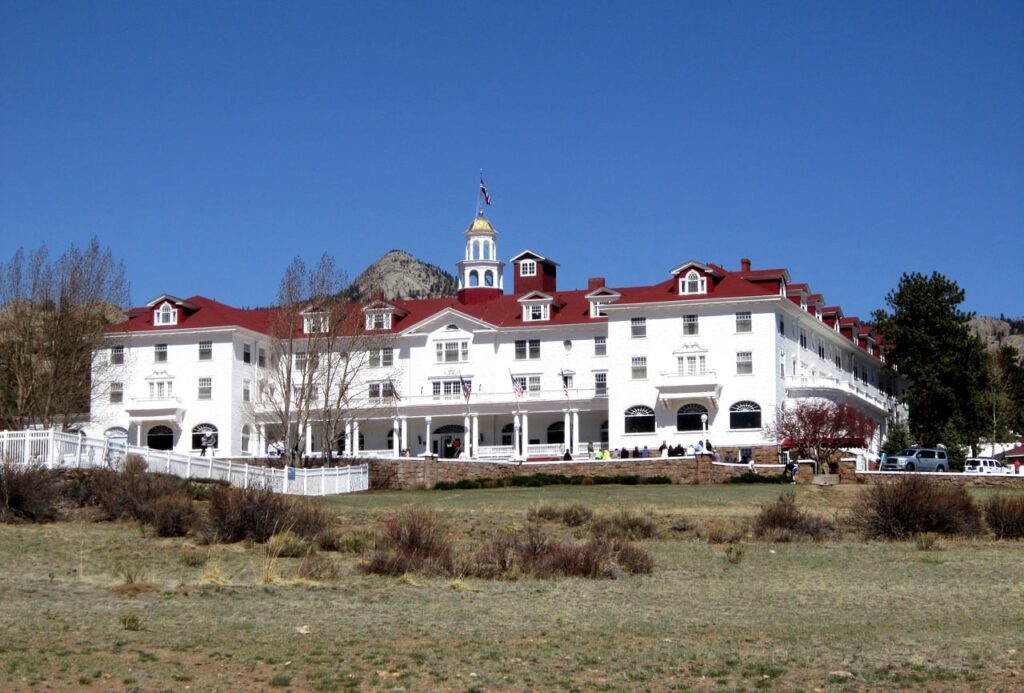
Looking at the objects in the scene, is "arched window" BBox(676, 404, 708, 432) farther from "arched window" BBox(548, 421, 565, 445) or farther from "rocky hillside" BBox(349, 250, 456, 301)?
"rocky hillside" BBox(349, 250, 456, 301)

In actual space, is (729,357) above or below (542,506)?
above

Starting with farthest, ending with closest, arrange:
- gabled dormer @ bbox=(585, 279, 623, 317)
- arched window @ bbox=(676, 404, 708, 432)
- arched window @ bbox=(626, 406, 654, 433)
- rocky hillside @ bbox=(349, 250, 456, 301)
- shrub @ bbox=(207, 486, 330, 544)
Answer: rocky hillside @ bbox=(349, 250, 456, 301), gabled dormer @ bbox=(585, 279, 623, 317), arched window @ bbox=(626, 406, 654, 433), arched window @ bbox=(676, 404, 708, 432), shrub @ bbox=(207, 486, 330, 544)

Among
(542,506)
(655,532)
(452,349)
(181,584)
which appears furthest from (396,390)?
(181,584)

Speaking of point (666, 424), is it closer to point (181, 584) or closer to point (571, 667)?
point (181, 584)

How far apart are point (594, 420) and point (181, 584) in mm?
59641

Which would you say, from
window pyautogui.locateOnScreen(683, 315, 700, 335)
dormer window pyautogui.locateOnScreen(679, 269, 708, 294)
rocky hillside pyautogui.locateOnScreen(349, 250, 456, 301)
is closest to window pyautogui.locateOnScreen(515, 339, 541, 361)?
dormer window pyautogui.locateOnScreen(679, 269, 708, 294)

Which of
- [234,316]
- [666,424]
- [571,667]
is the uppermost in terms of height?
[234,316]

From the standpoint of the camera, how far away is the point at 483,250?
90938 mm

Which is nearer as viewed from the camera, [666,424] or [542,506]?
[542,506]

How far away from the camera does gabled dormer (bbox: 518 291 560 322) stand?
267 ft

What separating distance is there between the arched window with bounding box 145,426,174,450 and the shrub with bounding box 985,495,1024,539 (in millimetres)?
58602

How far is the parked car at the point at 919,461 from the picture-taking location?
57688 mm

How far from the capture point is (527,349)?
267 ft

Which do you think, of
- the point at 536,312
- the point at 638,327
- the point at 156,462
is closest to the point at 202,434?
the point at 536,312
